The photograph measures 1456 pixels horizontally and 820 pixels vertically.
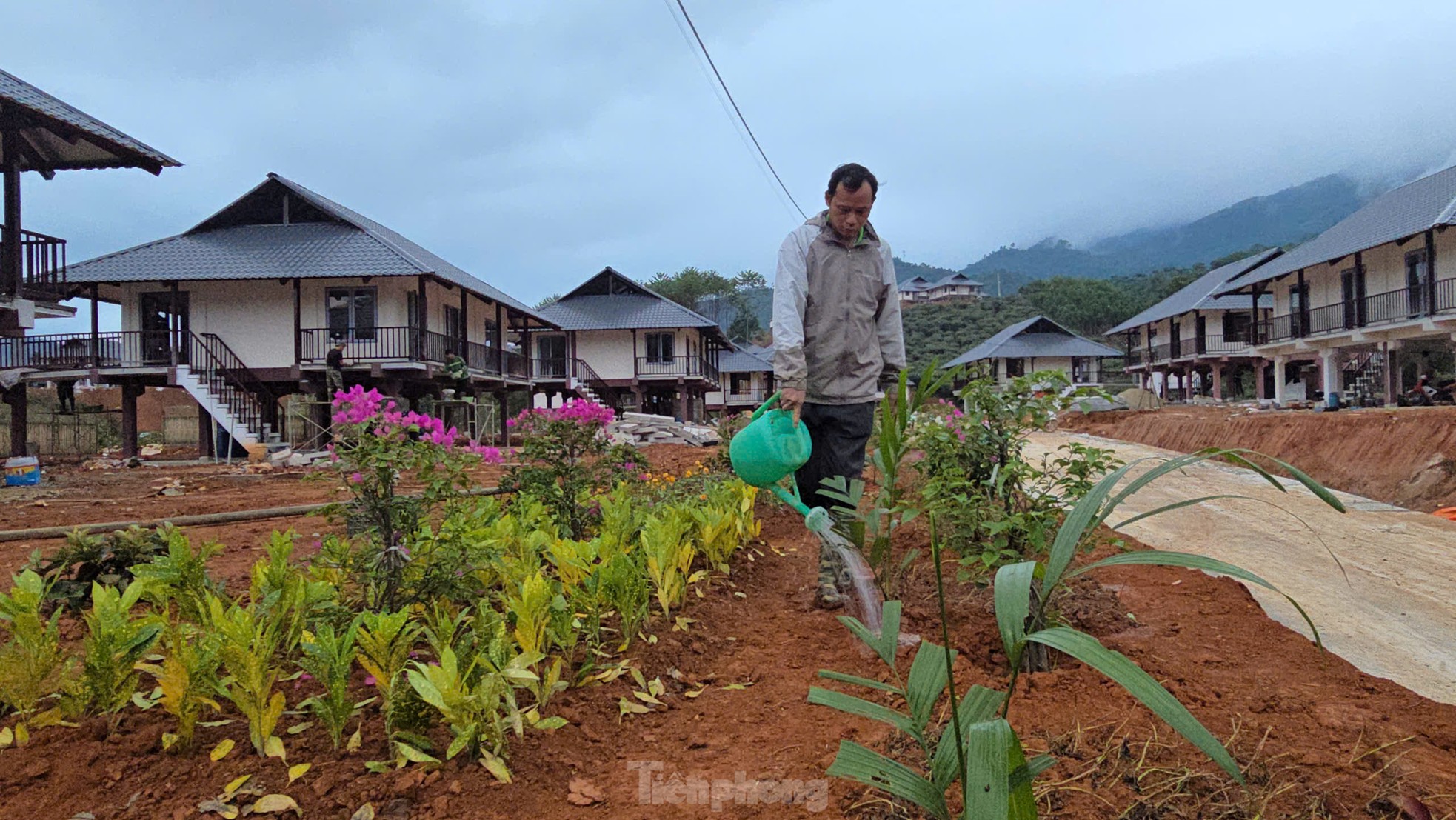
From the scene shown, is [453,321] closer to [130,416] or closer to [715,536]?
[130,416]

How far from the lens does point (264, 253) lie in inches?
677

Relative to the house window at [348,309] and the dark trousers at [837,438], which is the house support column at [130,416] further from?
the dark trousers at [837,438]

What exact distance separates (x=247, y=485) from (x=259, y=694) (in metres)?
9.74

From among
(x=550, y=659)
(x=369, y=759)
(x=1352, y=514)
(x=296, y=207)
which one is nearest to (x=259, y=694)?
(x=369, y=759)

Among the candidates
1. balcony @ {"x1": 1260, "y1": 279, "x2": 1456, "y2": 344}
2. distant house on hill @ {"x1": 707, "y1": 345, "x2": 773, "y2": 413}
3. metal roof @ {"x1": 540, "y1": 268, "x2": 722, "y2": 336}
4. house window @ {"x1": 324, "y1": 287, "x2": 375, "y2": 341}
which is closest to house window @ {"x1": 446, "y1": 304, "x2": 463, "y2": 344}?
house window @ {"x1": 324, "y1": 287, "x2": 375, "y2": 341}

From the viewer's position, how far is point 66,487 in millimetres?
10359

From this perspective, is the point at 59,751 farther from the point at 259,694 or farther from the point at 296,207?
the point at 296,207

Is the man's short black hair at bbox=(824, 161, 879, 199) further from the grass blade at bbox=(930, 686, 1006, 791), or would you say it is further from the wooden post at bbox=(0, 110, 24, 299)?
the wooden post at bbox=(0, 110, 24, 299)

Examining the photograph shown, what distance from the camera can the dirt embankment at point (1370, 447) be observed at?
7672 mm

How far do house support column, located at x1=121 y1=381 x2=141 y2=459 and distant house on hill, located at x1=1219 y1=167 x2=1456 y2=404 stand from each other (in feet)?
88.7

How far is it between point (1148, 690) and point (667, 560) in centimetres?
236

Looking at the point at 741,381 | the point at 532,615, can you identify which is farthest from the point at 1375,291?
the point at 741,381

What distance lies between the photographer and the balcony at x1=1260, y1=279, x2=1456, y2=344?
16844 mm

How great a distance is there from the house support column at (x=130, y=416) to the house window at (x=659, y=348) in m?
15.5
